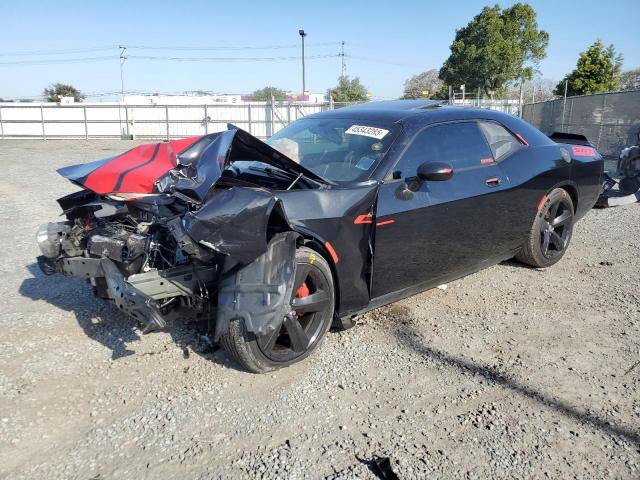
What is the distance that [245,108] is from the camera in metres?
24.8

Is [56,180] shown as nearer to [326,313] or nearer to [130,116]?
[326,313]

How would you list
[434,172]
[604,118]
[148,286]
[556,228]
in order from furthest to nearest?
[604,118]
[556,228]
[434,172]
[148,286]

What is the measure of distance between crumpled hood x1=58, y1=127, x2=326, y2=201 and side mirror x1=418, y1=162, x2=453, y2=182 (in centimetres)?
71

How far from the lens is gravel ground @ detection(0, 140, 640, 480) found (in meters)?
2.39

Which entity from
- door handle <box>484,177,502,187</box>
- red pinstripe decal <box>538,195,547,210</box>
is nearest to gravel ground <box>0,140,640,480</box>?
red pinstripe decal <box>538,195,547,210</box>

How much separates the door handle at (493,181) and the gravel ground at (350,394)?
1.00 metres

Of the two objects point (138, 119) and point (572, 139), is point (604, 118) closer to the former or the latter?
point (572, 139)

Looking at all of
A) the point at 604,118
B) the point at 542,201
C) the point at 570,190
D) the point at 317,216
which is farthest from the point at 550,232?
the point at 604,118

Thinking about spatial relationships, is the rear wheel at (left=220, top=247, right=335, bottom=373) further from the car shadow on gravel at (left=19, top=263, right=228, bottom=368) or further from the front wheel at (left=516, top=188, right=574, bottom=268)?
the front wheel at (left=516, top=188, right=574, bottom=268)

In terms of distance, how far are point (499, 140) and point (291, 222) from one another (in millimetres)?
2417

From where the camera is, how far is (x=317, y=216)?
3145 mm

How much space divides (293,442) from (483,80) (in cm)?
4422

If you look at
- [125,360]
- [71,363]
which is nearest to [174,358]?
[125,360]

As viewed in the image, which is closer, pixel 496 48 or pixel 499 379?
pixel 499 379
